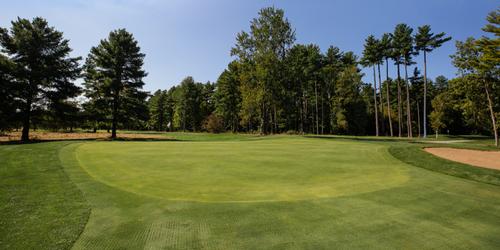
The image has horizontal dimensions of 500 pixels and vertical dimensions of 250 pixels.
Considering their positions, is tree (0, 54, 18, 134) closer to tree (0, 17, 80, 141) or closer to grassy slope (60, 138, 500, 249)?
tree (0, 17, 80, 141)

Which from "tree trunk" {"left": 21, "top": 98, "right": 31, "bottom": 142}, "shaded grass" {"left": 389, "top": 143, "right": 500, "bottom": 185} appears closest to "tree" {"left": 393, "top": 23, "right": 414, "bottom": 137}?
"shaded grass" {"left": 389, "top": 143, "right": 500, "bottom": 185}

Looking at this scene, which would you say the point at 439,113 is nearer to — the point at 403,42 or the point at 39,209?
the point at 403,42

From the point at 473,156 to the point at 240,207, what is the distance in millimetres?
15056

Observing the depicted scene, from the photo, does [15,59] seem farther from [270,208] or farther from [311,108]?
[311,108]

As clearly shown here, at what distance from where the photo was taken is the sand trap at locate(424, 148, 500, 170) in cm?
1253

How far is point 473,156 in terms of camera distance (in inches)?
570

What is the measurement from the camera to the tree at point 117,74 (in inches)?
1339

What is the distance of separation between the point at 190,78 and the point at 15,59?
5326 centimetres

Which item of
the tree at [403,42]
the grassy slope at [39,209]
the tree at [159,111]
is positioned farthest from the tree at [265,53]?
the tree at [159,111]

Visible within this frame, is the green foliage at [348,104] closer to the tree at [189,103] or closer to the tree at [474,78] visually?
the tree at [474,78]

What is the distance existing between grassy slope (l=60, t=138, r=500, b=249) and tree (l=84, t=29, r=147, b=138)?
3069cm

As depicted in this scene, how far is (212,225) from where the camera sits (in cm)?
481

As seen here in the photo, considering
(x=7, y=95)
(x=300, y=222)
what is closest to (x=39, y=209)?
(x=300, y=222)

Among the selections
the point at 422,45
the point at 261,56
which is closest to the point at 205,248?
the point at 261,56
